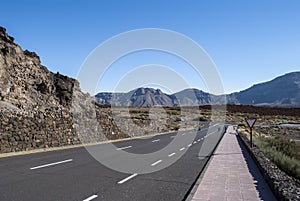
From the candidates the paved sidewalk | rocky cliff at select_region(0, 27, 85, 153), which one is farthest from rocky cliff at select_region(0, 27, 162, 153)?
the paved sidewalk

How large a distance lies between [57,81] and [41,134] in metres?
15.3

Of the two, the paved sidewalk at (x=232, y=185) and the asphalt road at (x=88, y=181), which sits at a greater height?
the asphalt road at (x=88, y=181)

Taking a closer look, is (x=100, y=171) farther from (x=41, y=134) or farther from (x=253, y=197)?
(x=41, y=134)

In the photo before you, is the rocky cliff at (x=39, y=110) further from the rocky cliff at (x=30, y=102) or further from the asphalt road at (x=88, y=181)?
the asphalt road at (x=88, y=181)

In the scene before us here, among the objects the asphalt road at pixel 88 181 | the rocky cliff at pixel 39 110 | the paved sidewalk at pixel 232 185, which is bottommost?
the paved sidewalk at pixel 232 185

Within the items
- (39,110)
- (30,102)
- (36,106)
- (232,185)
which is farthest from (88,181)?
(30,102)

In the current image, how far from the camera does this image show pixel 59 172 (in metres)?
9.40

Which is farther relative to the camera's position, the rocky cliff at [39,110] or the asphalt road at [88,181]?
the rocky cliff at [39,110]

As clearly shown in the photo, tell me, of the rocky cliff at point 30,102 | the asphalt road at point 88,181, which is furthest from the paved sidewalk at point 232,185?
the rocky cliff at point 30,102

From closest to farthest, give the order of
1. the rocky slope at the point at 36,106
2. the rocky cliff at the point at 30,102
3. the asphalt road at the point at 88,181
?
the asphalt road at the point at 88,181
the rocky cliff at the point at 30,102
the rocky slope at the point at 36,106

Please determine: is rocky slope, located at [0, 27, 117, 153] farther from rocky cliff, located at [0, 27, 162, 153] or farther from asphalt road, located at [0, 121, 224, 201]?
asphalt road, located at [0, 121, 224, 201]

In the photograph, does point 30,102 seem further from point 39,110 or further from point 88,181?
point 88,181

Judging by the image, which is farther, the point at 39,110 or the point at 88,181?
the point at 39,110

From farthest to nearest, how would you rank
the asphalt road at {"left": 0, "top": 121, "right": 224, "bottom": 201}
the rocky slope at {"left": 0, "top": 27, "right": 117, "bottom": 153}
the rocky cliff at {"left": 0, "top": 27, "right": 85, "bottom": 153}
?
1. the rocky slope at {"left": 0, "top": 27, "right": 117, "bottom": 153}
2. the rocky cliff at {"left": 0, "top": 27, "right": 85, "bottom": 153}
3. the asphalt road at {"left": 0, "top": 121, "right": 224, "bottom": 201}
